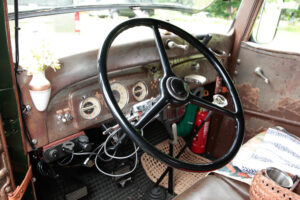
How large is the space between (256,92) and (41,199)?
1.84 metres

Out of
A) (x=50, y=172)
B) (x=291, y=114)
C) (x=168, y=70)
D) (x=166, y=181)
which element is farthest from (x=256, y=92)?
(x=50, y=172)

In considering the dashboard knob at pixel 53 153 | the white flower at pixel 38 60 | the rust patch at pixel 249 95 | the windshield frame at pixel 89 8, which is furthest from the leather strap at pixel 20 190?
the rust patch at pixel 249 95

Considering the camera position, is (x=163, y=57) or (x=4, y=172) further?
(x=163, y=57)

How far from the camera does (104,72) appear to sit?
882 millimetres

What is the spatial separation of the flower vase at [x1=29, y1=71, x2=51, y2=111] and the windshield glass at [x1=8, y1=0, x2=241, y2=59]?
0.35ft

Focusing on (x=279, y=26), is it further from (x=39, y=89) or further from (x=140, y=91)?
(x=39, y=89)

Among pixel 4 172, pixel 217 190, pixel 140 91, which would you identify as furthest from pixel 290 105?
pixel 4 172

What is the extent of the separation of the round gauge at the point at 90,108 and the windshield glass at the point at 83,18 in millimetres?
259

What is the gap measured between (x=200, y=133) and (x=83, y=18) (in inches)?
59.6

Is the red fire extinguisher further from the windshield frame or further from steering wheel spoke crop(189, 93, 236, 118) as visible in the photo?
steering wheel spoke crop(189, 93, 236, 118)

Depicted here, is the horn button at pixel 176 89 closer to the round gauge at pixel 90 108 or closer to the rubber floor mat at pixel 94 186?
the round gauge at pixel 90 108

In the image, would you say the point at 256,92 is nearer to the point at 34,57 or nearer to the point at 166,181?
the point at 166,181

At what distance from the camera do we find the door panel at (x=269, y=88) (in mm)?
1789

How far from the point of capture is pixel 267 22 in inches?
78.7
